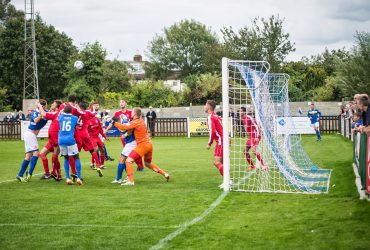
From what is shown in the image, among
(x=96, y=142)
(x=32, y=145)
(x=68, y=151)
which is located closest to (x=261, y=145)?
(x=68, y=151)

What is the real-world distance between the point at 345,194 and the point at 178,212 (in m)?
3.60

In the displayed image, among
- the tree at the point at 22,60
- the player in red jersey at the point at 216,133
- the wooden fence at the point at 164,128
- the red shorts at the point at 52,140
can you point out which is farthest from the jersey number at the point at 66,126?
the tree at the point at 22,60

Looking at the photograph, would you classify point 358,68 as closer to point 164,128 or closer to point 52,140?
point 164,128

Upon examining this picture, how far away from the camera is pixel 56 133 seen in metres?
15.1

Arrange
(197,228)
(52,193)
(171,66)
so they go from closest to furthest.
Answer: (197,228) < (52,193) < (171,66)

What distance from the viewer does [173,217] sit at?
370 inches

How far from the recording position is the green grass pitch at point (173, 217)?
7.68 meters

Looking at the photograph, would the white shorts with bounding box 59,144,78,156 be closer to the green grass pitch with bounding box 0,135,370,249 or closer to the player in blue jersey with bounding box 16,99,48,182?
the green grass pitch with bounding box 0,135,370,249

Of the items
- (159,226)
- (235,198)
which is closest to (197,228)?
(159,226)

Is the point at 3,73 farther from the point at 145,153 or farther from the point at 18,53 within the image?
the point at 145,153

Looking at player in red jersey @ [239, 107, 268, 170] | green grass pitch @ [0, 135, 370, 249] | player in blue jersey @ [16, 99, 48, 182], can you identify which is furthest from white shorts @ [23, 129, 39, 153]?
player in red jersey @ [239, 107, 268, 170]

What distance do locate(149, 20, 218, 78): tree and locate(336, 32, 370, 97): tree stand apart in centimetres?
5147

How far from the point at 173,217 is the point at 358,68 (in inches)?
1700

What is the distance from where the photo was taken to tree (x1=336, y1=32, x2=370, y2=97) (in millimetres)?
49031
